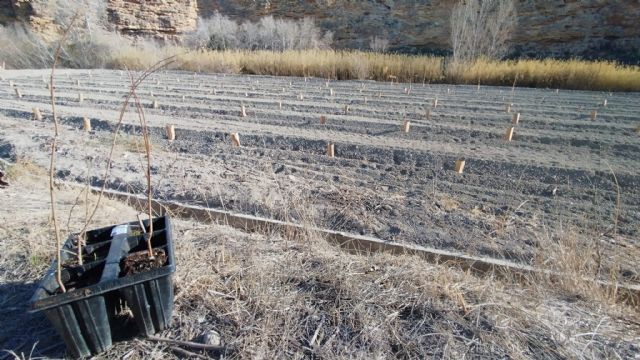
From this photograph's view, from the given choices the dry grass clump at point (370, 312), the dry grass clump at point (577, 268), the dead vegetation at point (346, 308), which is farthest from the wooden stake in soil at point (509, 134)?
the dry grass clump at point (370, 312)

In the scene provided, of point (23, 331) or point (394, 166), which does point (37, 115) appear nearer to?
point (23, 331)

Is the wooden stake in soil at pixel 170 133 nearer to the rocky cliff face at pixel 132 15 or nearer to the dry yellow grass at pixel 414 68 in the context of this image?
the dry yellow grass at pixel 414 68

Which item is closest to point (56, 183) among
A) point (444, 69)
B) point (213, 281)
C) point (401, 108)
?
point (213, 281)

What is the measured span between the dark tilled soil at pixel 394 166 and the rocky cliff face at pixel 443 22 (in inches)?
363

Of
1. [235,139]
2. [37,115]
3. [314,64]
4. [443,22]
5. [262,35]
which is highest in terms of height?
[443,22]

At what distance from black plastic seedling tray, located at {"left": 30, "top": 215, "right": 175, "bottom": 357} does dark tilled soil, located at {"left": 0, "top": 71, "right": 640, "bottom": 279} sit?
0.85 metres

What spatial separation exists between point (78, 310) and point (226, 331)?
56 cm

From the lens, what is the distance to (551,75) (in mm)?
10938

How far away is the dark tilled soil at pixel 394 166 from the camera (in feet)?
9.30

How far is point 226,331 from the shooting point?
1.55 metres

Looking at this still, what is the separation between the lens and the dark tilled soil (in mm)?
2834

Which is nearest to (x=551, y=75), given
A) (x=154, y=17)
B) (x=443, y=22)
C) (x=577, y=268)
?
(x=443, y=22)

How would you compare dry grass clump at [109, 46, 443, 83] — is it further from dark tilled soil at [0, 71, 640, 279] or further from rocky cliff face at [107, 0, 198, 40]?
dark tilled soil at [0, 71, 640, 279]

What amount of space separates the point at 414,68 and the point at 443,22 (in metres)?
5.79
